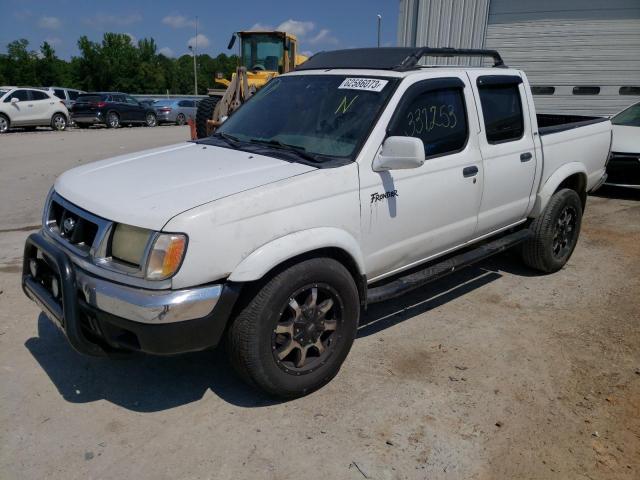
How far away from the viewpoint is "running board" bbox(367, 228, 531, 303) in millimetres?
3580

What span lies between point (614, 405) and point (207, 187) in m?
2.66

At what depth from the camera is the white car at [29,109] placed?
19109 mm

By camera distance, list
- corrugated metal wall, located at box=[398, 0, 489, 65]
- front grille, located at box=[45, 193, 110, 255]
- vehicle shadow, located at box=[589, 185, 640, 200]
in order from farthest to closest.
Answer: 1. corrugated metal wall, located at box=[398, 0, 489, 65]
2. vehicle shadow, located at box=[589, 185, 640, 200]
3. front grille, located at box=[45, 193, 110, 255]

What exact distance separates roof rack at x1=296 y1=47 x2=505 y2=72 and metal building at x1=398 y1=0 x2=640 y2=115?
8.38 m

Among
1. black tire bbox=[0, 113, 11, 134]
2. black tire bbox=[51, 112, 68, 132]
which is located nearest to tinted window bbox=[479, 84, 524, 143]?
black tire bbox=[0, 113, 11, 134]

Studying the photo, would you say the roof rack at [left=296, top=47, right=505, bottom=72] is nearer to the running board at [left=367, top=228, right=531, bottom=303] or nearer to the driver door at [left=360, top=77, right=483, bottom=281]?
the driver door at [left=360, top=77, right=483, bottom=281]

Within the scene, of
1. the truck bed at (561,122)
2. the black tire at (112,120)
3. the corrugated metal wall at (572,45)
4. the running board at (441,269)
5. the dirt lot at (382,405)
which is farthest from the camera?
the black tire at (112,120)

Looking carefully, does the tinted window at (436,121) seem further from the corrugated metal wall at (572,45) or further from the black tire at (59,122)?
the black tire at (59,122)

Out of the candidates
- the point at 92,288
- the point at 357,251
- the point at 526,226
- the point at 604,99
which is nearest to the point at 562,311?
the point at 526,226

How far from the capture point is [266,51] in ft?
48.8

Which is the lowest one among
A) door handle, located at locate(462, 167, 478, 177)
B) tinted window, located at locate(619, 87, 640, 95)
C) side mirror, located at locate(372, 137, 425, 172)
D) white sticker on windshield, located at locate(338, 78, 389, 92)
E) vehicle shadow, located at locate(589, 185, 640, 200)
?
vehicle shadow, located at locate(589, 185, 640, 200)

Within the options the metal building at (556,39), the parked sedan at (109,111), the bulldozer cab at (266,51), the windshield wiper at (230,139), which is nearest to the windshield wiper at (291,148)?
the windshield wiper at (230,139)

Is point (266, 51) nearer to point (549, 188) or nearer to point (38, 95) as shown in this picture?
point (38, 95)

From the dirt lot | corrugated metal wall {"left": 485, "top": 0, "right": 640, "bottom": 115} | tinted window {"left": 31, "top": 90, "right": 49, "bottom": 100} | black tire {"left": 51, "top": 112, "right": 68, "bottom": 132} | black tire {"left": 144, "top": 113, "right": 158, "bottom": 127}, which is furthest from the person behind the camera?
black tire {"left": 144, "top": 113, "right": 158, "bottom": 127}
